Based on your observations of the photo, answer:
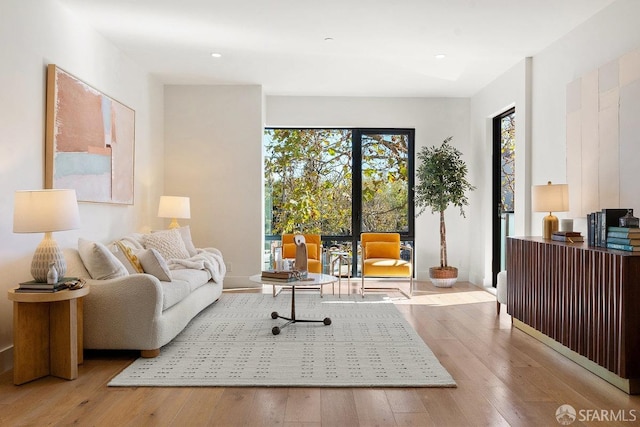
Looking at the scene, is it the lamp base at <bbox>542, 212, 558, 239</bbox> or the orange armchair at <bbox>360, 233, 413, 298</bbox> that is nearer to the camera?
the lamp base at <bbox>542, 212, 558, 239</bbox>

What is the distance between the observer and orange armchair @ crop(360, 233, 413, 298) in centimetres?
640

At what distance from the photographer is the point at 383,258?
677cm

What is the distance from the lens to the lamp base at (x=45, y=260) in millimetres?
3355

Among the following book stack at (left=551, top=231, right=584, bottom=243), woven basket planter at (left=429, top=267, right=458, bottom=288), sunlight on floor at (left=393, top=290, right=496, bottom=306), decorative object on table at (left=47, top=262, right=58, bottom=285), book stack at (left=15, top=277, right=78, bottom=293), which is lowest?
sunlight on floor at (left=393, top=290, right=496, bottom=306)

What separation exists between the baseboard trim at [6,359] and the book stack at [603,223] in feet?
13.5

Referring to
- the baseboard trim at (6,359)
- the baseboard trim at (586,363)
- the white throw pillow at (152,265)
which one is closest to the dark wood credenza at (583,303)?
the baseboard trim at (586,363)

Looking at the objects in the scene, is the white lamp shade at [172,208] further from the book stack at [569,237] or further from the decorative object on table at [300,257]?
the book stack at [569,237]

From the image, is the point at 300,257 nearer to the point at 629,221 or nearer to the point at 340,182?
the point at 629,221

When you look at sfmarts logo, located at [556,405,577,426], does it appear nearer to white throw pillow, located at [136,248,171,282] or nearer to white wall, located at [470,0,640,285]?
white wall, located at [470,0,640,285]

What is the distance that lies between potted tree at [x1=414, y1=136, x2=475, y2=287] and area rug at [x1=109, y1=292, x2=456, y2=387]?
1.97 m

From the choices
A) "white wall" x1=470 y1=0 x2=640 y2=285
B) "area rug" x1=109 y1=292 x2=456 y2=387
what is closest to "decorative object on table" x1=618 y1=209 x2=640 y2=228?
"white wall" x1=470 y1=0 x2=640 y2=285

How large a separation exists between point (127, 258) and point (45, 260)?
3.13ft

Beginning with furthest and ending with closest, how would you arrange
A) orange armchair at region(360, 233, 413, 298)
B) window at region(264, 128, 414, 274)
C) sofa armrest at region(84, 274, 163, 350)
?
window at region(264, 128, 414, 274), orange armchair at region(360, 233, 413, 298), sofa armrest at region(84, 274, 163, 350)

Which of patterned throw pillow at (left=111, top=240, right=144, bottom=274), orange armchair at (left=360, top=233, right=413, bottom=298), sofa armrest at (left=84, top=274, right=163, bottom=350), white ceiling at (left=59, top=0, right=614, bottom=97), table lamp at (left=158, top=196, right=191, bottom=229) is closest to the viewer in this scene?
sofa armrest at (left=84, top=274, right=163, bottom=350)
